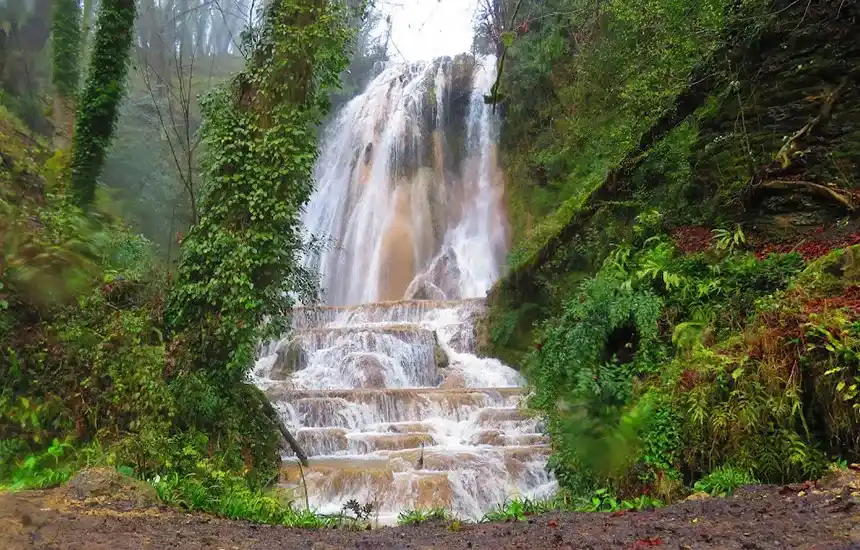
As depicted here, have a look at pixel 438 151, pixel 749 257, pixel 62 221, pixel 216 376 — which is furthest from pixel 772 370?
pixel 438 151

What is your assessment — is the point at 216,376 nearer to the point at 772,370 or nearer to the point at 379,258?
the point at 772,370

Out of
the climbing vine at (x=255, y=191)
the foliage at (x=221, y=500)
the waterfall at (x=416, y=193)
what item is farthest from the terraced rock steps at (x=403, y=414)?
the waterfall at (x=416, y=193)

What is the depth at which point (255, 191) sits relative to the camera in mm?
7430

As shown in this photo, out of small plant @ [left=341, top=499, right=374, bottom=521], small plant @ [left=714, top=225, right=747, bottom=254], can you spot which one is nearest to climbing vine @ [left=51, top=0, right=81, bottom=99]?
small plant @ [left=341, top=499, right=374, bottom=521]

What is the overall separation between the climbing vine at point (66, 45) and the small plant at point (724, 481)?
18.6 metres

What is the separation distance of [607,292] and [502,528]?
12.7ft

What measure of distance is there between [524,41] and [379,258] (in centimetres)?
1001

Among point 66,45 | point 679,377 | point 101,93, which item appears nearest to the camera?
point 679,377

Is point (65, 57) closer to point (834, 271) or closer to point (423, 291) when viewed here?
point (423, 291)

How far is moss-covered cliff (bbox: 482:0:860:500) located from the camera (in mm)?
4680

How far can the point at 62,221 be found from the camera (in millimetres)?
7078

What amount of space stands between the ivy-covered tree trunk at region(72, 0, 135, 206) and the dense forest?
1821 millimetres

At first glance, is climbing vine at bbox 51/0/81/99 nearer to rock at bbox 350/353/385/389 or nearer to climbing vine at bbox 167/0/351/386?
climbing vine at bbox 167/0/351/386

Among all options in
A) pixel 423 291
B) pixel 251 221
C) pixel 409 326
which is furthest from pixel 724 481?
pixel 423 291
